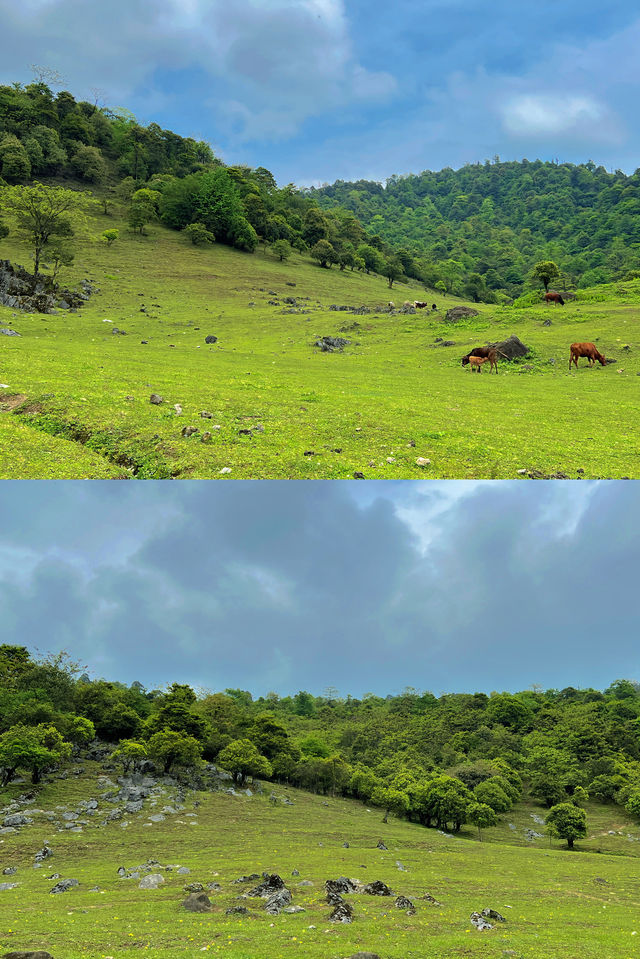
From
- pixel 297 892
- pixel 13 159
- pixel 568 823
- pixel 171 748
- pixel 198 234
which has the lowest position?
pixel 568 823

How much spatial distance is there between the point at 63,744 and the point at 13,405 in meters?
23.3

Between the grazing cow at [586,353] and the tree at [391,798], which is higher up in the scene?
the grazing cow at [586,353]

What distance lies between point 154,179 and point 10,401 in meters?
98.6

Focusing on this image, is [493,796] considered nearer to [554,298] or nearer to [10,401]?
[10,401]

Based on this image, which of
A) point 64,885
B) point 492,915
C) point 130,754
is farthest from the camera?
point 130,754

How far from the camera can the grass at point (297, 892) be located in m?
13.0

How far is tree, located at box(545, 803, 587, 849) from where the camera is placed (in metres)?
37.8

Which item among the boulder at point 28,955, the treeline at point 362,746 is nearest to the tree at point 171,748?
the treeline at point 362,746

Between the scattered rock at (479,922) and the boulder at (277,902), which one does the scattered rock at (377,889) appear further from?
the scattered rock at (479,922)

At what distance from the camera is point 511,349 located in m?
40.2

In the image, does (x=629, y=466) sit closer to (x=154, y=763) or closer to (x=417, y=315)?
(x=154, y=763)

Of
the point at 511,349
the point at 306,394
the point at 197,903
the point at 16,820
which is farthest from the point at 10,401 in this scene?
the point at 511,349

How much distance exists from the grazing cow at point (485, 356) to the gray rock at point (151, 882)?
33.3 m

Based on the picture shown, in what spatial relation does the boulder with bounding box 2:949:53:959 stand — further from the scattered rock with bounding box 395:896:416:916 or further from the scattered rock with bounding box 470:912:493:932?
the scattered rock with bounding box 470:912:493:932
